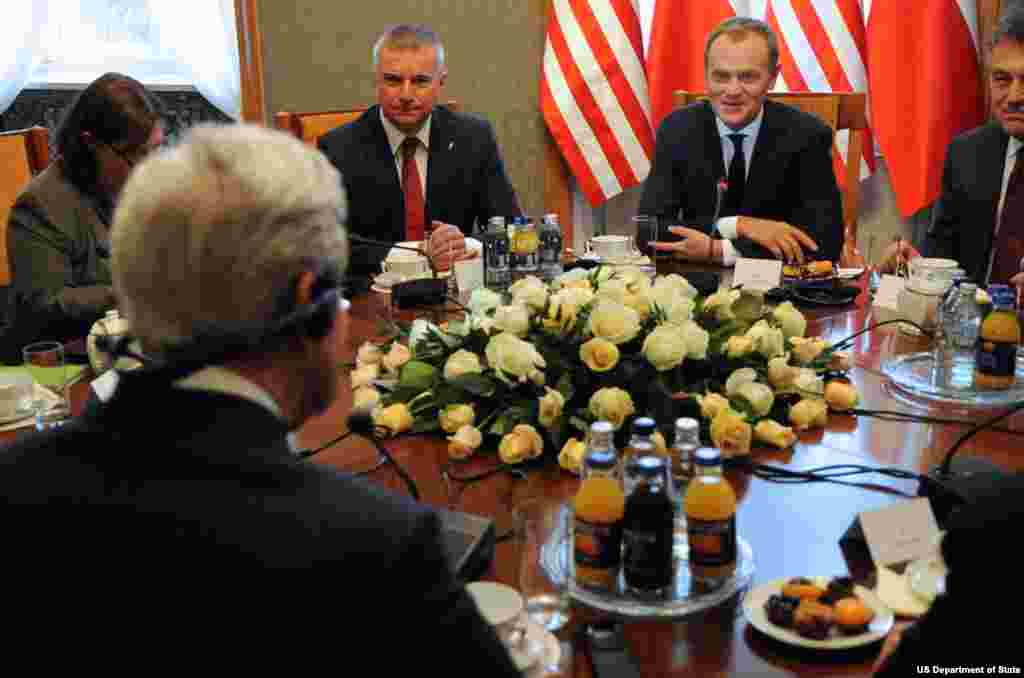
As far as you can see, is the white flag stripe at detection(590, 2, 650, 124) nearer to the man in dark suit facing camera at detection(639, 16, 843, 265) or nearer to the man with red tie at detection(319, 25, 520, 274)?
the man in dark suit facing camera at detection(639, 16, 843, 265)

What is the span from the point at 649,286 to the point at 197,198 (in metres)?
1.17

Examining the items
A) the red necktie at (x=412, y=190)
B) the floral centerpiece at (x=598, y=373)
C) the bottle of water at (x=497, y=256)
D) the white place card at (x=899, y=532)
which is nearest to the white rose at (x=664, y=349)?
the floral centerpiece at (x=598, y=373)

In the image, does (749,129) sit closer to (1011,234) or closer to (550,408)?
(1011,234)

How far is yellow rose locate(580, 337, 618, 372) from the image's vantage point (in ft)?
5.90

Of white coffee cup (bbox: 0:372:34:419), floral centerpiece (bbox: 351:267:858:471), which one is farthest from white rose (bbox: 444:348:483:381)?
white coffee cup (bbox: 0:372:34:419)

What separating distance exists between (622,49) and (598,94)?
20cm

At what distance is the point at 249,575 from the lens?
886mm

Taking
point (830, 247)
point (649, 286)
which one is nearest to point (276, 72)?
point (830, 247)

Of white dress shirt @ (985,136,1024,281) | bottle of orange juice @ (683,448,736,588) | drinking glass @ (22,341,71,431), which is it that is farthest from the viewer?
white dress shirt @ (985,136,1024,281)

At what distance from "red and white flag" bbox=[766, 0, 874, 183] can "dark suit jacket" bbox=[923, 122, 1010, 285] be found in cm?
102

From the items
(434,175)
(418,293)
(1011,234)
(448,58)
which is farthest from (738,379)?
(448,58)

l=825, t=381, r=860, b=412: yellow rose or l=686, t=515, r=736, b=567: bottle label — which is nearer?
l=686, t=515, r=736, b=567: bottle label

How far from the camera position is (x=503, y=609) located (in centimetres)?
123

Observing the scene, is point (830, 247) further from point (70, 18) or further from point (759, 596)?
point (70, 18)
